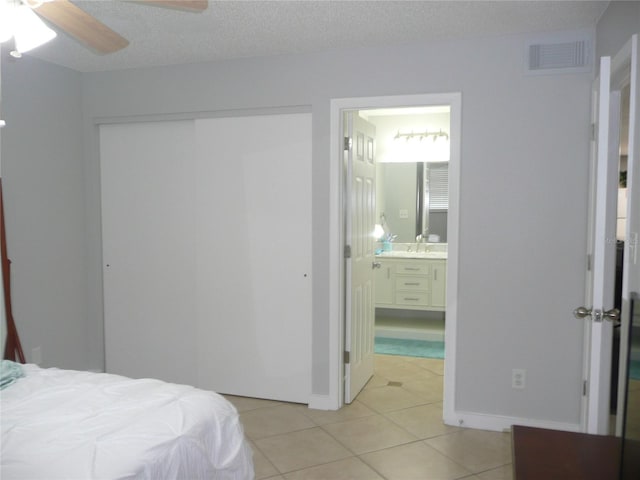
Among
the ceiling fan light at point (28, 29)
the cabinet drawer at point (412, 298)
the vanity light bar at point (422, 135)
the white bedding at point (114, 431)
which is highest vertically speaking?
the vanity light bar at point (422, 135)

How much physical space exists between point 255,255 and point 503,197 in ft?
5.48

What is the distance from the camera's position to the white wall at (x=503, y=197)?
122 inches

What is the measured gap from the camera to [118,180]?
409cm

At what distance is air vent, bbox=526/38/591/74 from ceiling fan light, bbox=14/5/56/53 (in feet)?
8.25

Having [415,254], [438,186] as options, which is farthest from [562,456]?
[438,186]

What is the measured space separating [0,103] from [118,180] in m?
0.96

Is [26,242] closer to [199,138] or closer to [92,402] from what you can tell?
[199,138]

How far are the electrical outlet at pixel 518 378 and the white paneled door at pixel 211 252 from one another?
132 centimetres

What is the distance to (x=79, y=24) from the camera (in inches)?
78.8

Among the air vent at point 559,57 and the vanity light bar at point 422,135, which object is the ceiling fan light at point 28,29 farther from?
the vanity light bar at point 422,135

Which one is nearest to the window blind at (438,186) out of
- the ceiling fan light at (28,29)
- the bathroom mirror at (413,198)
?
the bathroom mirror at (413,198)

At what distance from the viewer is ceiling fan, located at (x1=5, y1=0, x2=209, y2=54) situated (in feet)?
6.03

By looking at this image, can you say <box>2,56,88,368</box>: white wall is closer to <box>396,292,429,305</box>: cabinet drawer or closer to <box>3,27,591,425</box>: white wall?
<box>3,27,591,425</box>: white wall

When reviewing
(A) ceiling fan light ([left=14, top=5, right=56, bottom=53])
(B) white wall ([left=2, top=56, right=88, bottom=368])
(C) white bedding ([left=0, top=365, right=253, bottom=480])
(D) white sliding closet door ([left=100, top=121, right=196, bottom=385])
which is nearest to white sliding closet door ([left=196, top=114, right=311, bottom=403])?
(D) white sliding closet door ([left=100, top=121, right=196, bottom=385])
